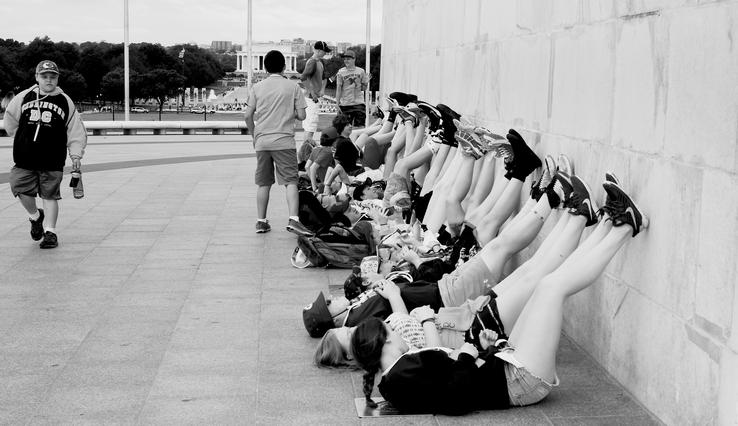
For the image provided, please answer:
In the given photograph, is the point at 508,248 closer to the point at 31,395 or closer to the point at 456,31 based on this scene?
the point at 31,395

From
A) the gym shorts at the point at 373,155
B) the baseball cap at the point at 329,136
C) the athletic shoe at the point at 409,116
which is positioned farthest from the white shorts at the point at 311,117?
the athletic shoe at the point at 409,116

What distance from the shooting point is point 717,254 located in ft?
14.1

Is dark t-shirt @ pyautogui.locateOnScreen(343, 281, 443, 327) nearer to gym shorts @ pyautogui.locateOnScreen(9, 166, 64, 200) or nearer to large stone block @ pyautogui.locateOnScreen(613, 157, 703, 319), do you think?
large stone block @ pyautogui.locateOnScreen(613, 157, 703, 319)

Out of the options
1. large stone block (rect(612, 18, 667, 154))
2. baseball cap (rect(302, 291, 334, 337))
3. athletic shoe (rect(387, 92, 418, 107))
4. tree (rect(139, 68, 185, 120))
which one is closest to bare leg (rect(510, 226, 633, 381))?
large stone block (rect(612, 18, 667, 154))

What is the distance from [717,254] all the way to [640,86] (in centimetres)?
129

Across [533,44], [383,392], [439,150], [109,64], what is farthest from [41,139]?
[109,64]

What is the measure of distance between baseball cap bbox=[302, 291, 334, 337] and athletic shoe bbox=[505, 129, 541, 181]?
176 cm

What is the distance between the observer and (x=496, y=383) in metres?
4.92

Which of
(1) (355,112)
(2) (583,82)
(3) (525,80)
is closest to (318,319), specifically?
(2) (583,82)

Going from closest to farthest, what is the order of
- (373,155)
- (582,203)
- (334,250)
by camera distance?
1. (582,203)
2. (334,250)
3. (373,155)

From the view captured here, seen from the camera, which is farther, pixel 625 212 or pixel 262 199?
pixel 262 199

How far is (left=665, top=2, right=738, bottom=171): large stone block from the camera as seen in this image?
4234 mm

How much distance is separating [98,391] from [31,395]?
1.09 ft

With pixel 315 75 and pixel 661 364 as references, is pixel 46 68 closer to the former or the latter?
Result: pixel 661 364
